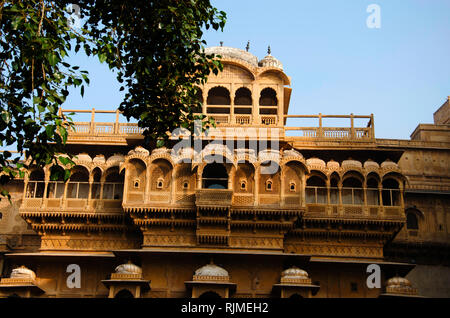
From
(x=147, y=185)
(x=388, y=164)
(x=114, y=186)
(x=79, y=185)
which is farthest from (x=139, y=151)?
(x=388, y=164)

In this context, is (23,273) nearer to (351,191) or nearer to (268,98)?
(268,98)

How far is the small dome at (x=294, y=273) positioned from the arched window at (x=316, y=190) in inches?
161

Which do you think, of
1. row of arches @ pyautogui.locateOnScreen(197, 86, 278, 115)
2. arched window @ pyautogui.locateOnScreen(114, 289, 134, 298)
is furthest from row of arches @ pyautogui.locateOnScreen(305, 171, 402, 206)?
arched window @ pyautogui.locateOnScreen(114, 289, 134, 298)

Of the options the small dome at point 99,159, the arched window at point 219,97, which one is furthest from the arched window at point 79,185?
the arched window at point 219,97

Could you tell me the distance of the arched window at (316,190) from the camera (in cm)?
2608

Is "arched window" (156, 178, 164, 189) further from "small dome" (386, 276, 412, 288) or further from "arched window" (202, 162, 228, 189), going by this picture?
"small dome" (386, 276, 412, 288)

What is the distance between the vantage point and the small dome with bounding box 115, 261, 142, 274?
73.7ft

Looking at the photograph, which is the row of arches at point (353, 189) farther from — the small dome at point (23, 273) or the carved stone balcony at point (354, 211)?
the small dome at point (23, 273)

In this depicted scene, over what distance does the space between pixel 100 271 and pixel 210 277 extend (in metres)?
5.08

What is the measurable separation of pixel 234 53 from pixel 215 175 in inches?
263

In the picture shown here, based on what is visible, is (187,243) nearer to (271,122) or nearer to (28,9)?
(271,122)

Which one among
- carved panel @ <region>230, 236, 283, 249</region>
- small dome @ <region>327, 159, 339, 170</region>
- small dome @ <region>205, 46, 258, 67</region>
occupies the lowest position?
carved panel @ <region>230, 236, 283, 249</region>

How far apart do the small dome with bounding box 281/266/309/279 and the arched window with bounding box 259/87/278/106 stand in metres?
9.07

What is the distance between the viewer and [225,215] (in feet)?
77.7
